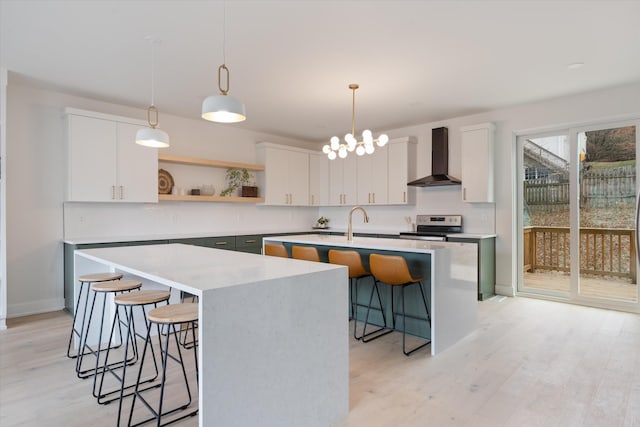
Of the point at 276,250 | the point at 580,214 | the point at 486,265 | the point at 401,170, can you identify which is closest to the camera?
the point at 276,250

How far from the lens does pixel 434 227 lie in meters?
5.61

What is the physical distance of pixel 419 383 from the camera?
2.46 metres

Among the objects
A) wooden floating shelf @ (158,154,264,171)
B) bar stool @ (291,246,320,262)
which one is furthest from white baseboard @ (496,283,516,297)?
wooden floating shelf @ (158,154,264,171)

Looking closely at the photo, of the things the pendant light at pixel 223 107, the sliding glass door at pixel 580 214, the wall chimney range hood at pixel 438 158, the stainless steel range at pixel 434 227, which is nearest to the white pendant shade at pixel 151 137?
the pendant light at pixel 223 107

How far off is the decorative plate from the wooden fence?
195 inches

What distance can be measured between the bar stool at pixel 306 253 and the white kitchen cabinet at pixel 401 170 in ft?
9.01

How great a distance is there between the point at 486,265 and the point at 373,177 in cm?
228

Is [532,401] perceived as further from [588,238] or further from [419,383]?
[588,238]

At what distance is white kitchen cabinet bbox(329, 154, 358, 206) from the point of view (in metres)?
6.51

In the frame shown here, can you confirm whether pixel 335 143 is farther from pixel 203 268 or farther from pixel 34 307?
pixel 34 307

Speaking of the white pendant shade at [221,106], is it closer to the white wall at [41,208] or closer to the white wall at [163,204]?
the white wall at [41,208]

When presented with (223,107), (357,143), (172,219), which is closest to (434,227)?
(357,143)

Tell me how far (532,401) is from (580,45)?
112 inches

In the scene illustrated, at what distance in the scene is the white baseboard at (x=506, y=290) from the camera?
16.3 feet
